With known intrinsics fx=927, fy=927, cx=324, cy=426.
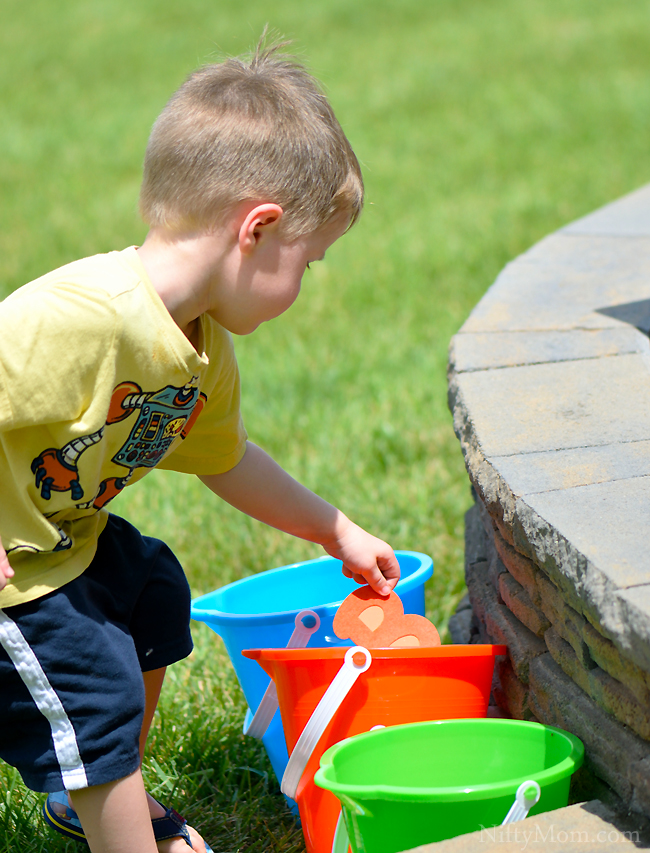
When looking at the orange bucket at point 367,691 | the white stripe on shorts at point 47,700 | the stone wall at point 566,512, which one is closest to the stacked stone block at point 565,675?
Result: the stone wall at point 566,512

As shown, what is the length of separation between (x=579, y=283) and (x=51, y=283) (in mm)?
1920

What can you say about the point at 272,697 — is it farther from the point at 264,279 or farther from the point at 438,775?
the point at 264,279

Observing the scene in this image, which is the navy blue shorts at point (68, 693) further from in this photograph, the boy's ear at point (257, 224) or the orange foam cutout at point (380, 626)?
the boy's ear at point (257, 224)

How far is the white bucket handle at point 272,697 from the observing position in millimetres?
1751

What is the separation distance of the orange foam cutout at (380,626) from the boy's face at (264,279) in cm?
58

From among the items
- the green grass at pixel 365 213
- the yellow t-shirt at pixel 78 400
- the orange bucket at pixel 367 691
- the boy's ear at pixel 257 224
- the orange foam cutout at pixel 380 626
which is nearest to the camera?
the yellow t-shirt at pixel 78 400

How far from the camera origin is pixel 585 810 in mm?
1388

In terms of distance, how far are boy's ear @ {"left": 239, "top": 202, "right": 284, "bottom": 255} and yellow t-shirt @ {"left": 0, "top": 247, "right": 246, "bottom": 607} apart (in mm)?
167

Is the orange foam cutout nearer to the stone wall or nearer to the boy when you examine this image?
the stone wall

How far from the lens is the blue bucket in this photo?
1.80 m

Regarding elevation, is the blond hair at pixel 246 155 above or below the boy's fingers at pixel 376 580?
above

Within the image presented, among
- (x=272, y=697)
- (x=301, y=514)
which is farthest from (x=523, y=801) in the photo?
(x=301, y=514)

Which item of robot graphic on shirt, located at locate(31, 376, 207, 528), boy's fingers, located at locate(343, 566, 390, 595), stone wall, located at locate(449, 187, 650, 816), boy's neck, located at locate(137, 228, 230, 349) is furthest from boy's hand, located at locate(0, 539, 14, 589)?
stone wall, located at locate(449, 187, 650, 816)

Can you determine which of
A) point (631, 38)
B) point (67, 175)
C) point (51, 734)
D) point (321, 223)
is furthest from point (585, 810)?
point (631, 38)
